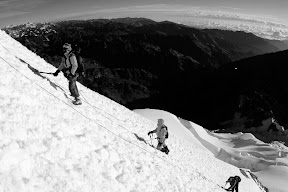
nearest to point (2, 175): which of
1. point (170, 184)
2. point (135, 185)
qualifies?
point (135, 185)

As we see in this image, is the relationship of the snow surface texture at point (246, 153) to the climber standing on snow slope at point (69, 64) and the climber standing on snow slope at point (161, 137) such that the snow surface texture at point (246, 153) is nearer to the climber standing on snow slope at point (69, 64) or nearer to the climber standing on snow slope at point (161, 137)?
the climber standing on snow slope at point (161, 137)

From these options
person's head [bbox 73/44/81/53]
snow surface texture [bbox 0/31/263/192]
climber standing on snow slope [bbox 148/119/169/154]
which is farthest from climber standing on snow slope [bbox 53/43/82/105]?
climber standing on snow slope [bbox 148/119/169/154]

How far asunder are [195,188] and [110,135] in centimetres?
542

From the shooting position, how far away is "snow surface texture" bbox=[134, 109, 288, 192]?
38344 millimetres

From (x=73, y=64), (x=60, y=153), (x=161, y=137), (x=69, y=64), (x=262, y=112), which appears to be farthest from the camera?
(x=262, y=112)

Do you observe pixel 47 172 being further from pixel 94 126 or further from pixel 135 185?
pixel 94 126

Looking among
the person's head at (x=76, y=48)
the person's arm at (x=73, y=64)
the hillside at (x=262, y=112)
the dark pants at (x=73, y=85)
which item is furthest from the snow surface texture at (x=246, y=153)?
the hillside at (x=262, y=112)

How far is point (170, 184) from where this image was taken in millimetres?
12727

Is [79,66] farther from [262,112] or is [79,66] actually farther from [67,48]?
[262,112]

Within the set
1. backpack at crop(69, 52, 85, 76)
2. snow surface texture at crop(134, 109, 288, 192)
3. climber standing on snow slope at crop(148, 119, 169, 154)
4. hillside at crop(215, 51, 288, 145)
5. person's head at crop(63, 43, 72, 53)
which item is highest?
person's head at crop(63, 43, 72, 53)

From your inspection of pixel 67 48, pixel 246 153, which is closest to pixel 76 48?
pixel 67 48

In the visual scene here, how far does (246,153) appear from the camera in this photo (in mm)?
52125

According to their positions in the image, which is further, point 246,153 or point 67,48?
point 246,153

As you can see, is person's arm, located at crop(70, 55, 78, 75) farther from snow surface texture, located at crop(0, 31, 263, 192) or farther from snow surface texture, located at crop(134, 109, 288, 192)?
snow surface texture, located at crop(134, 109, 288, 192)
